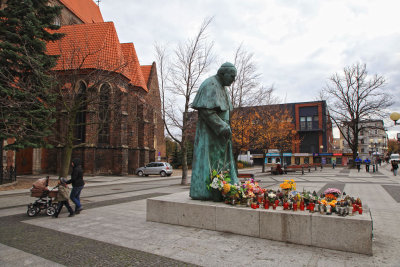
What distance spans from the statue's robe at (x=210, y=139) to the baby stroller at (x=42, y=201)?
13.5 ft

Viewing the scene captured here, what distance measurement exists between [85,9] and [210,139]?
4009cm

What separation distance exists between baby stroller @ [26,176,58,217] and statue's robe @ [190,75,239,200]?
4.12 meters

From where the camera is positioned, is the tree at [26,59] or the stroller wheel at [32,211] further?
the tree at [26,59]

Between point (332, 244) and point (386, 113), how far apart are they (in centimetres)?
3104

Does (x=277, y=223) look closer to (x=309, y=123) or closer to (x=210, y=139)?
(x=210, y=139)

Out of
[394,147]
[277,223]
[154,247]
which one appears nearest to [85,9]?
[154,247]

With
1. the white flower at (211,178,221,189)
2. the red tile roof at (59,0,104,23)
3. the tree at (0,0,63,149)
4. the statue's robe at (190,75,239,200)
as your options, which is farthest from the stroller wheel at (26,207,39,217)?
the red tile roof at (59,0,104,23)

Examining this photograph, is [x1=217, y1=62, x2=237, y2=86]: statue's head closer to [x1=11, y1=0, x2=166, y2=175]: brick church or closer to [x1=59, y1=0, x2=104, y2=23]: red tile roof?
[x1=11, y1=0, x2=166, y2=175]: brick church

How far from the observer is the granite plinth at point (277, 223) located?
3.60 metres

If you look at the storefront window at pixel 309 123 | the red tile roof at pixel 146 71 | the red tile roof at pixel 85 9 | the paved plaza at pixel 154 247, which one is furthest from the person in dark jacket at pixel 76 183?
the storefront window at pixel 309 123

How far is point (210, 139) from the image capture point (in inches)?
215

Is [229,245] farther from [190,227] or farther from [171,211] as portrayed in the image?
[171,211]

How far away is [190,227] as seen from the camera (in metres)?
5.06

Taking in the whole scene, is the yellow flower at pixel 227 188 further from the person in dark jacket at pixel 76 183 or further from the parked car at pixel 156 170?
the parked car at pixel 156 170
